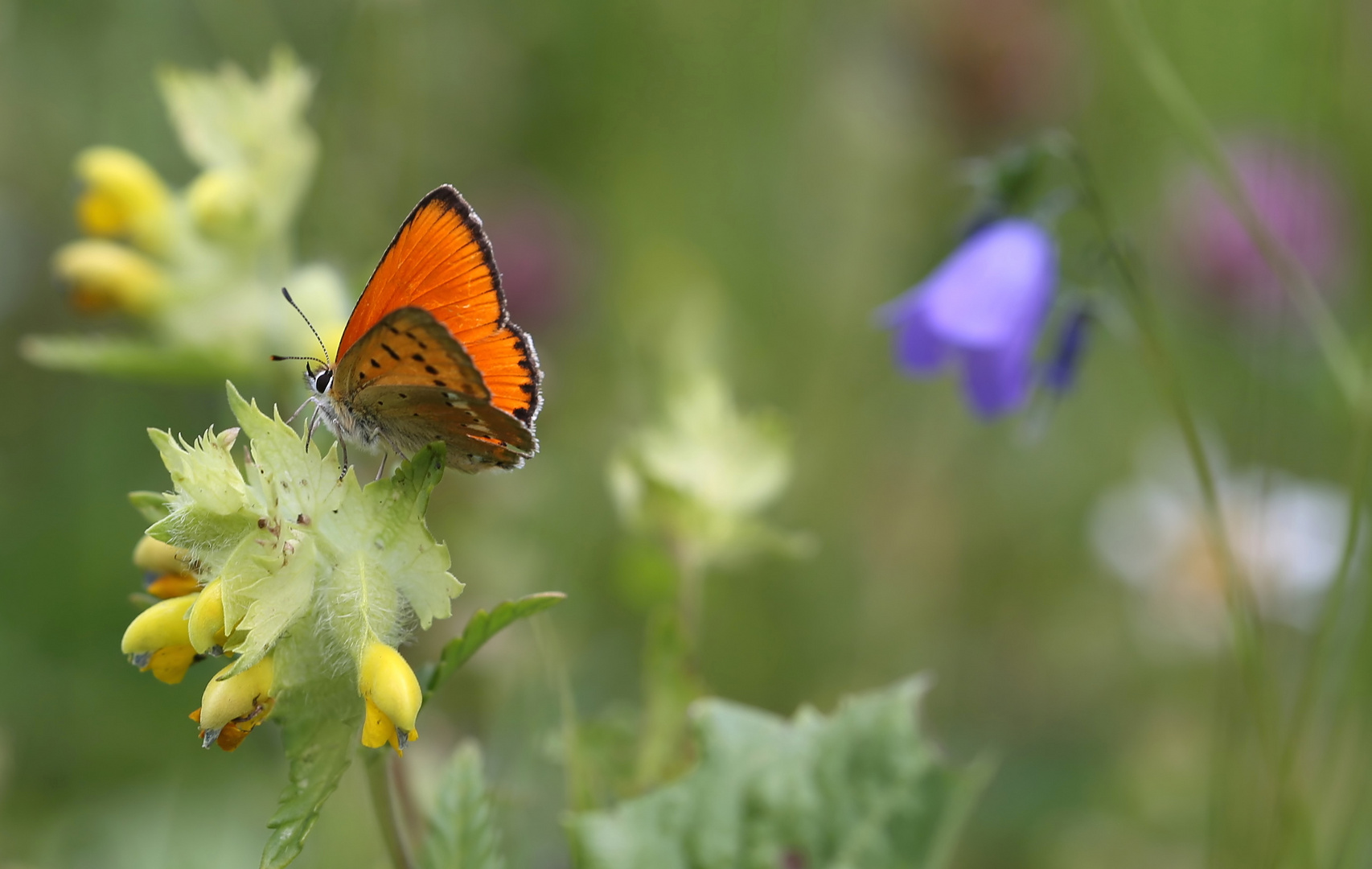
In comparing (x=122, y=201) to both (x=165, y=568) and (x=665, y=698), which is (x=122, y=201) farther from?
(x=665, y=698)

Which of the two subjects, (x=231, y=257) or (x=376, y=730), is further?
(x=231, y=257)

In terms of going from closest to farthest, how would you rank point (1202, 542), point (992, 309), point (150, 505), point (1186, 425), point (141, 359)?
point (150, 505) < point (141, 359) < point (1186, 425) < point (992, 309) < point (1202, 542)

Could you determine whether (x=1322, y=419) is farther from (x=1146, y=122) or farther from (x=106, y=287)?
(x=106, y=287)

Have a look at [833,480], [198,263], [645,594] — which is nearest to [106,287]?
[198,263]

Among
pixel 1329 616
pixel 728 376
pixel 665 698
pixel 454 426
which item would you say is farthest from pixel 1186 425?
pixel 728 376

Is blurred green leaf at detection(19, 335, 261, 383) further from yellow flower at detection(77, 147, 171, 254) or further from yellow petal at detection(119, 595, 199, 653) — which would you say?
yellow petal at detection(119, 595, 199, 653)

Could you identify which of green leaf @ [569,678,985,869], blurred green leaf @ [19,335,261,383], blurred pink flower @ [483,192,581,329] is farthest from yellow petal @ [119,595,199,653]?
blurred pink flower @ [483,192,581,329]

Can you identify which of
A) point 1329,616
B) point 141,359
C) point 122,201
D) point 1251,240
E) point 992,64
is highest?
point 992,64
